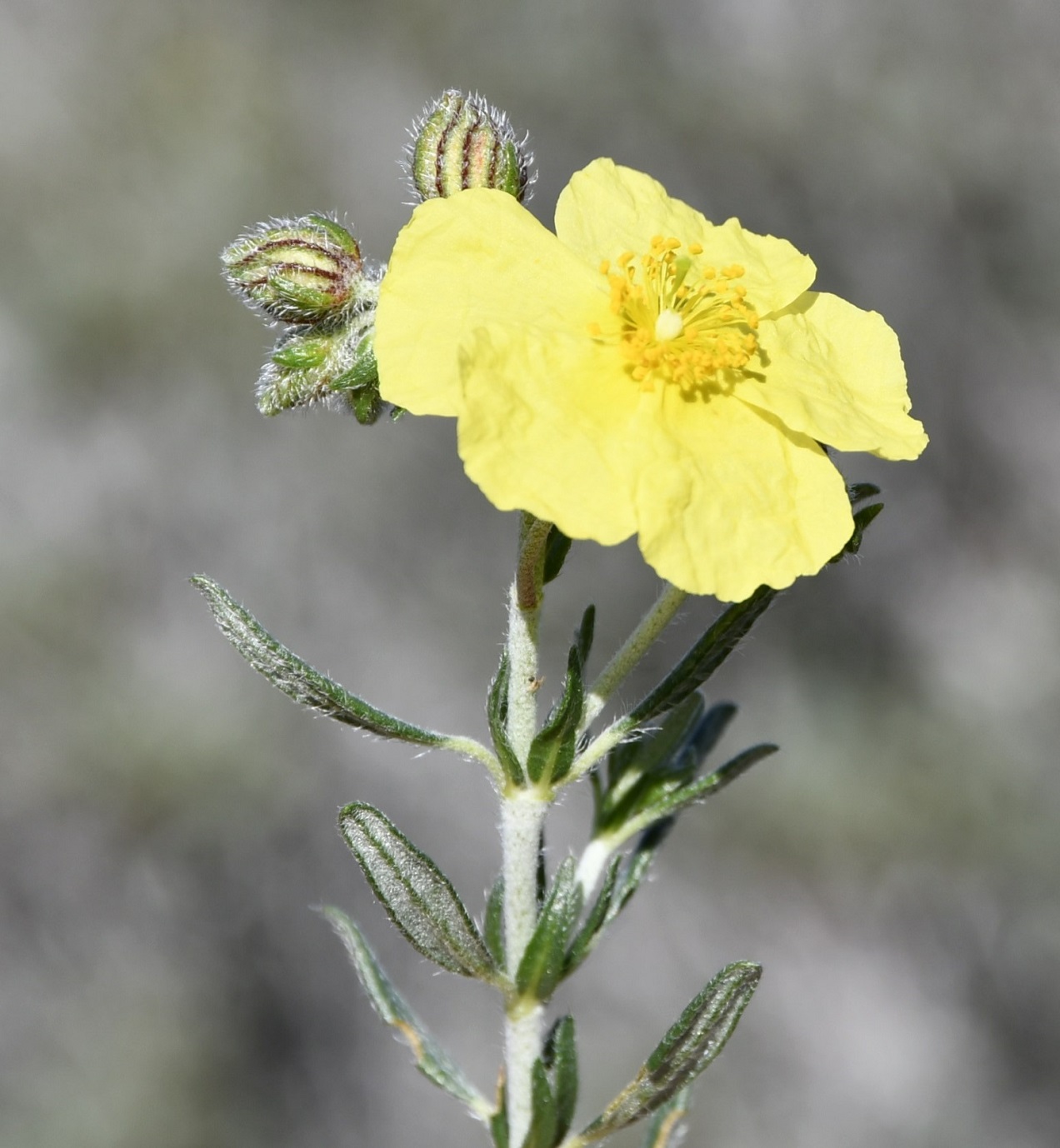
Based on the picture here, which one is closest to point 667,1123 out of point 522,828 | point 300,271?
point 522,828

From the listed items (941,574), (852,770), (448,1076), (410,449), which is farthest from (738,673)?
(448,1076)

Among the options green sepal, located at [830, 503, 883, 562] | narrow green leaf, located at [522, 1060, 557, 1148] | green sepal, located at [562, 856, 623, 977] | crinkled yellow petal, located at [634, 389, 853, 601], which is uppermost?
green sepal, located at [830, 503, 883, 562]

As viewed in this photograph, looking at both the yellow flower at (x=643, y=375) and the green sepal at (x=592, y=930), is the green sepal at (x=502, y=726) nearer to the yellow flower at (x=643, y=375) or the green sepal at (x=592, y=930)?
the green sepal at (x=592, y=930)

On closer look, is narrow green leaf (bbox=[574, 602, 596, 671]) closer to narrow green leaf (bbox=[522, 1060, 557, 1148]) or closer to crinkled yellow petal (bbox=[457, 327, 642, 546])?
crinkled yellow petal (bbox=[457, 327, 642, 546])

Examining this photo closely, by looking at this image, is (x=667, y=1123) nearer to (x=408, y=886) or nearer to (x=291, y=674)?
(x=408, y=886)

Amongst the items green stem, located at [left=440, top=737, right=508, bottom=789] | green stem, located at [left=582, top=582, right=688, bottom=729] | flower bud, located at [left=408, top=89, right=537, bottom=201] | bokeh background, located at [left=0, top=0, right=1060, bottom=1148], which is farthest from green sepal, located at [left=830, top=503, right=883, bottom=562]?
bokeh background, located at [left=0, top=0, right=1060, bottom=1148]

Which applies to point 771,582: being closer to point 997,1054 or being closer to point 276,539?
point 276,539
